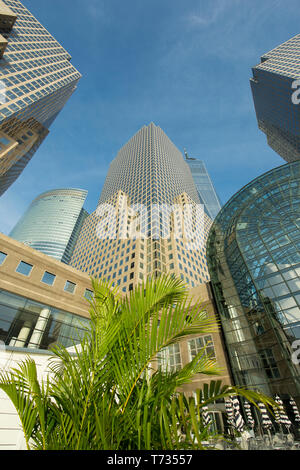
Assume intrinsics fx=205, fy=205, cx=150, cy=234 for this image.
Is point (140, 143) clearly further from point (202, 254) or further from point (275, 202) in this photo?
point (275, 202)

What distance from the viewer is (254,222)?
24375 mm

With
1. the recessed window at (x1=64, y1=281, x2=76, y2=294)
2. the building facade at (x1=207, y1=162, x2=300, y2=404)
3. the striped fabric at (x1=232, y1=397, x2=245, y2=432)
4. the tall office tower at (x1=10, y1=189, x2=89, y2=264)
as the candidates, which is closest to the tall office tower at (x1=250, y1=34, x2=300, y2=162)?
the building facade at (x1=207, y1=162, x2=300, y2=404)

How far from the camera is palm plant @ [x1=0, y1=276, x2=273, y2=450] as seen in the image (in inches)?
91.8

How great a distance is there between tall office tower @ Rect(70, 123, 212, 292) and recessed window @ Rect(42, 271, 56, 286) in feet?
87.0

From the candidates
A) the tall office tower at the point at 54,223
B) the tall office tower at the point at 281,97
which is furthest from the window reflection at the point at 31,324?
the tall office tower at the point at 54,223

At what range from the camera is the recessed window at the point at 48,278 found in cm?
1661

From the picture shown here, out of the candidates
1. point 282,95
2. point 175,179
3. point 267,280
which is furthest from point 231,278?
point 282,95

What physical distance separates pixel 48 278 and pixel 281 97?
91.5 meters

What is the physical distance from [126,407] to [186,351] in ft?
77.1

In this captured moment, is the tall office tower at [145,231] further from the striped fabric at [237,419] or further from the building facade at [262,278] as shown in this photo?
the striped fabric at [237,419]

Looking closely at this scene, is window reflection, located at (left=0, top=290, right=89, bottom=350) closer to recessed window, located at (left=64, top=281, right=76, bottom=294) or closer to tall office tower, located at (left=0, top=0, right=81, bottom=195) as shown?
recessed window, located at (left=64, top=281, right=76, bottom=294)

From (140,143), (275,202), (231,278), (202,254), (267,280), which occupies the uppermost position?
(140,143)

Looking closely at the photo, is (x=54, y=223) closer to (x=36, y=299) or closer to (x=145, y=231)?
(x=145, y=231)

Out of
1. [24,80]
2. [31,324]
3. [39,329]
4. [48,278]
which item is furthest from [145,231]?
[24,80]
